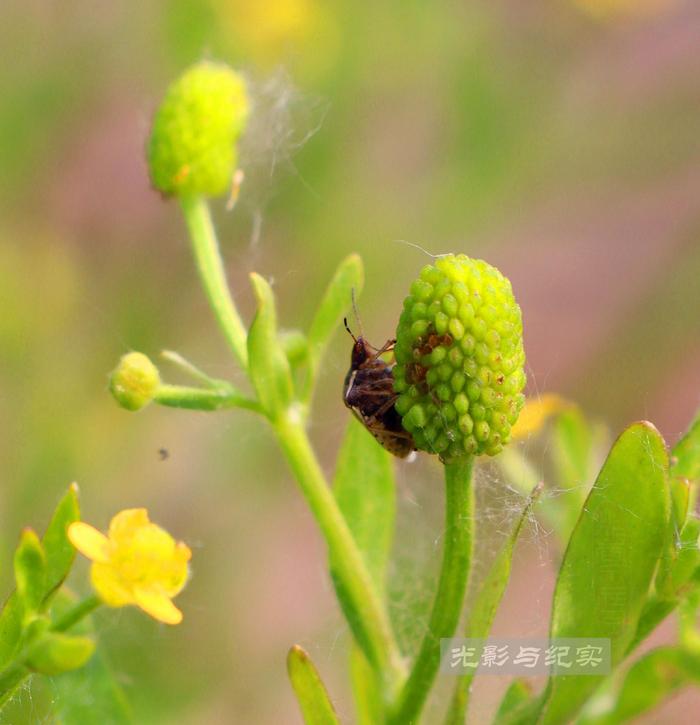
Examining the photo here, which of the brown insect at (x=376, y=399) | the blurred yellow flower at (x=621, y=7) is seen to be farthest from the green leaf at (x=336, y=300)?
the blurred yellow flower at (x=621, y=7)

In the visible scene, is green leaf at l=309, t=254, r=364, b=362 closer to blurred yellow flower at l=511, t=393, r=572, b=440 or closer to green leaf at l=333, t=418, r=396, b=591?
green leaf at l=333, t=418, r=396, b=591

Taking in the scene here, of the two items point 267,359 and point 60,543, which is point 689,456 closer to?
point 267,359

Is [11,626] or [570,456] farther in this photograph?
[570,456]

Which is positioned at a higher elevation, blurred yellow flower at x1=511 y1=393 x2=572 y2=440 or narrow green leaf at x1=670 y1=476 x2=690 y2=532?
narrow green leaf at x1=670 y1=476 x2=690 y2=532

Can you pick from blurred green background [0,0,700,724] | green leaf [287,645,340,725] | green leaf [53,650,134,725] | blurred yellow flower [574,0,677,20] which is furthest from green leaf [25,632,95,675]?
blurred yellow flower [574,0,677,20]

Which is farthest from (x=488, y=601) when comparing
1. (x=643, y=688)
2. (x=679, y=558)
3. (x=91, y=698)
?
(x=91, y=698)

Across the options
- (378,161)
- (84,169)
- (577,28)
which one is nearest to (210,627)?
(378,161)

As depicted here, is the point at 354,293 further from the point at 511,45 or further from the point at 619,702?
the point at 511,45

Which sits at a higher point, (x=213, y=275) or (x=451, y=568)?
(x=213, y=275)

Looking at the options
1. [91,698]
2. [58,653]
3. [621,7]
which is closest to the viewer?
[58,653]
